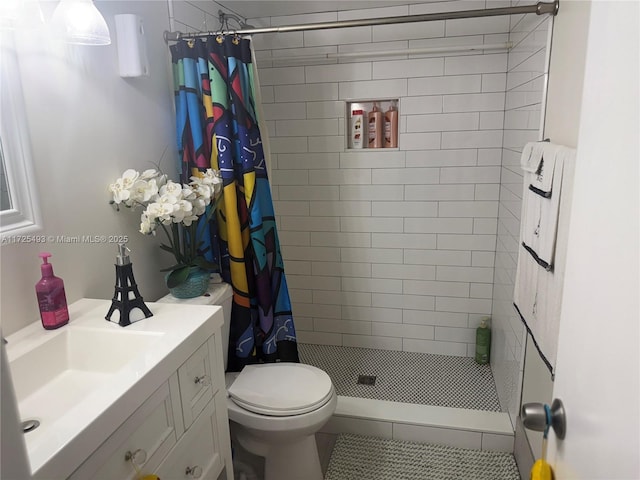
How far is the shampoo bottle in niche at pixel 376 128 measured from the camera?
2.78 metres

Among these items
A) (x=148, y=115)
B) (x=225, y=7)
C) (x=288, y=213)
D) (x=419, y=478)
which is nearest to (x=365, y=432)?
(x=419, y=478)

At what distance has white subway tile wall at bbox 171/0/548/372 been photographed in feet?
8.48

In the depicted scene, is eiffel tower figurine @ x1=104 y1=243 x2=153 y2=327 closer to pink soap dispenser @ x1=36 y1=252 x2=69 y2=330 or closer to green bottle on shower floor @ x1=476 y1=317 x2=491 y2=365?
pink soap dispenser @ x1=36 y1=252 x2=69 y2=330

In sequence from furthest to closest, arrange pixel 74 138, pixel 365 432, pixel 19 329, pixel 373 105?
pixel 373 105 < pixel 365 432 < pixel 74 138 < pixel 19 329

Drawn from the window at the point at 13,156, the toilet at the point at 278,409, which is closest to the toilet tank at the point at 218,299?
the toilet at the point at 278,409

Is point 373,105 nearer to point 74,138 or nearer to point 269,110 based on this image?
point 269,110

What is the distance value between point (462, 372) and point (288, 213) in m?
1.49

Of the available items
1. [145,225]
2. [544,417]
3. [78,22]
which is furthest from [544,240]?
[78,22]

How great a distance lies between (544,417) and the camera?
81 cm

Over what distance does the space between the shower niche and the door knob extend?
2.16 m

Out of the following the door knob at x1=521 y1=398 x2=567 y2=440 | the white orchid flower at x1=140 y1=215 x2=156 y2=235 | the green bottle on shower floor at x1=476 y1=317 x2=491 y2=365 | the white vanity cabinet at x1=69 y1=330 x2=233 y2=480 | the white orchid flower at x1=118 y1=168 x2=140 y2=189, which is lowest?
the green bottle on shower floor at x1=476 y1=317 x2=491 y2=365

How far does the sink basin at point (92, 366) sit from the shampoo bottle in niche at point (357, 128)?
5.50 feet

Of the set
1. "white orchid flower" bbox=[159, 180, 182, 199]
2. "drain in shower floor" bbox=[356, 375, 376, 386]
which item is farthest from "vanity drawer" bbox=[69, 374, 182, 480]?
"drain in shower floor" bbox=[356, 375, 376, 386]

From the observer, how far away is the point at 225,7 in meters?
2.58
